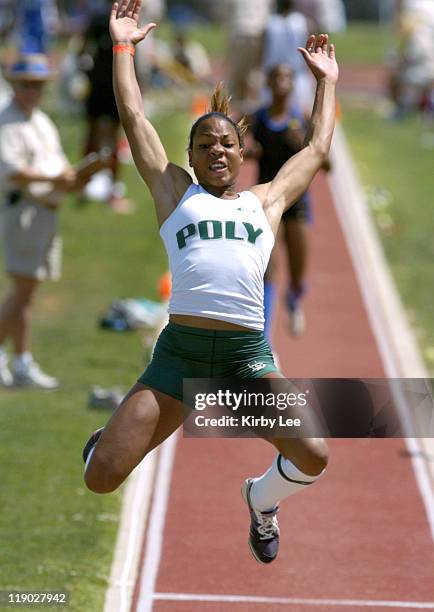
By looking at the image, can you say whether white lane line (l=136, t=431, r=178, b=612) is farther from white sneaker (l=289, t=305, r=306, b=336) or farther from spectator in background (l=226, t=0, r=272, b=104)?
spectator in background (l=226, t=0, r=272, b=104)

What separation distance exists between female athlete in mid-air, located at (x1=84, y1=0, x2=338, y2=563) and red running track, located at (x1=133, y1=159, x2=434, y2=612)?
659 mm

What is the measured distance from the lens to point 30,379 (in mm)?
10875

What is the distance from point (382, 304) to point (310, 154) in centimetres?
684

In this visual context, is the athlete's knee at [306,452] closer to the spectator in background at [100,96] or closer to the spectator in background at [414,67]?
the spectator in background at [100,96]

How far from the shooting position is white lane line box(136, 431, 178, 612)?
23.5ft

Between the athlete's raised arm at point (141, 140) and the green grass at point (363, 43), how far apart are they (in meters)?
28.5

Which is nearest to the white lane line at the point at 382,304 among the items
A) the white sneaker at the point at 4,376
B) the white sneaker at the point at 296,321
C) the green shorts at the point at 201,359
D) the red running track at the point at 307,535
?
the red running track at the point at 307,535

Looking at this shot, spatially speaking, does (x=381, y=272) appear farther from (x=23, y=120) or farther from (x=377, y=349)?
(x=23, y=120)

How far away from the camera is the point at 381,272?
14.8 m

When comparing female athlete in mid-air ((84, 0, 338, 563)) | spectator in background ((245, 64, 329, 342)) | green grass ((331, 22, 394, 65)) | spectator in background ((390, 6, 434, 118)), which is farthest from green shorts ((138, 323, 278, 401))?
green grass ((331, 22, 394, 65))

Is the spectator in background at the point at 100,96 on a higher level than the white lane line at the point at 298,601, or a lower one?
higher

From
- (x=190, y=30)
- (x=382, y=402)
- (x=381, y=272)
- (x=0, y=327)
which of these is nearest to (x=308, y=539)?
(x=382, y=402)

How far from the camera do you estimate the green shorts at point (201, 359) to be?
625 centimetres

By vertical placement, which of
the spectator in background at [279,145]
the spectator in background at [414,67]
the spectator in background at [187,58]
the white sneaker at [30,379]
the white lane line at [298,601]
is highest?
the spectator in background at [187,58]
